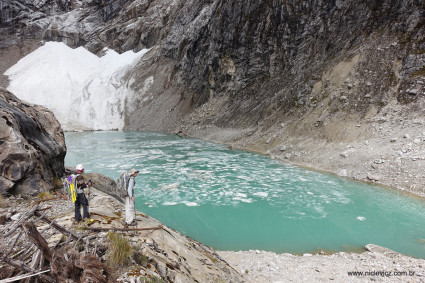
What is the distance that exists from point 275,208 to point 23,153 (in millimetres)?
11631

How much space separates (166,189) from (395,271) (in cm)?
1270

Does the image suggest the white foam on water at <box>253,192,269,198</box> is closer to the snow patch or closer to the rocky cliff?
the rocky cliff

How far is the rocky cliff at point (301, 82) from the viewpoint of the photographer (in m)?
20.2

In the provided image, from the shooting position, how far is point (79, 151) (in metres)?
32.5

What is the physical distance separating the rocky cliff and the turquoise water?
268 centimetres

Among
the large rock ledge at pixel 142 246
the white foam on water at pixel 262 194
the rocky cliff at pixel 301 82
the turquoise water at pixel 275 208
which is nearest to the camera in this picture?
the large rock ledge at pixel 142 246

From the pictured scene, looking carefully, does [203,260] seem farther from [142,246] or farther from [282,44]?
[282,44]

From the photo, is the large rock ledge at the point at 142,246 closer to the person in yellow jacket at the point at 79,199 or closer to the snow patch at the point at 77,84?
the person in yellow jacket at the point at 79,199

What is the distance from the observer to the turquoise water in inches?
431

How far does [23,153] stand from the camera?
941 cm

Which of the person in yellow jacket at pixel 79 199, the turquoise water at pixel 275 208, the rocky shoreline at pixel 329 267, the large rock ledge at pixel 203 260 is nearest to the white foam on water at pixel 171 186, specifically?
the turquoise water at pixel 275 208

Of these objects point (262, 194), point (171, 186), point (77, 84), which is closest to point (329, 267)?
point (262, 194)

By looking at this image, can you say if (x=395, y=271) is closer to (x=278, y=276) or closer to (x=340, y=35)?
(x=278, y=276)

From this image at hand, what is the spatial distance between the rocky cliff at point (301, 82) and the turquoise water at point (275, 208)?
268 centimetres
